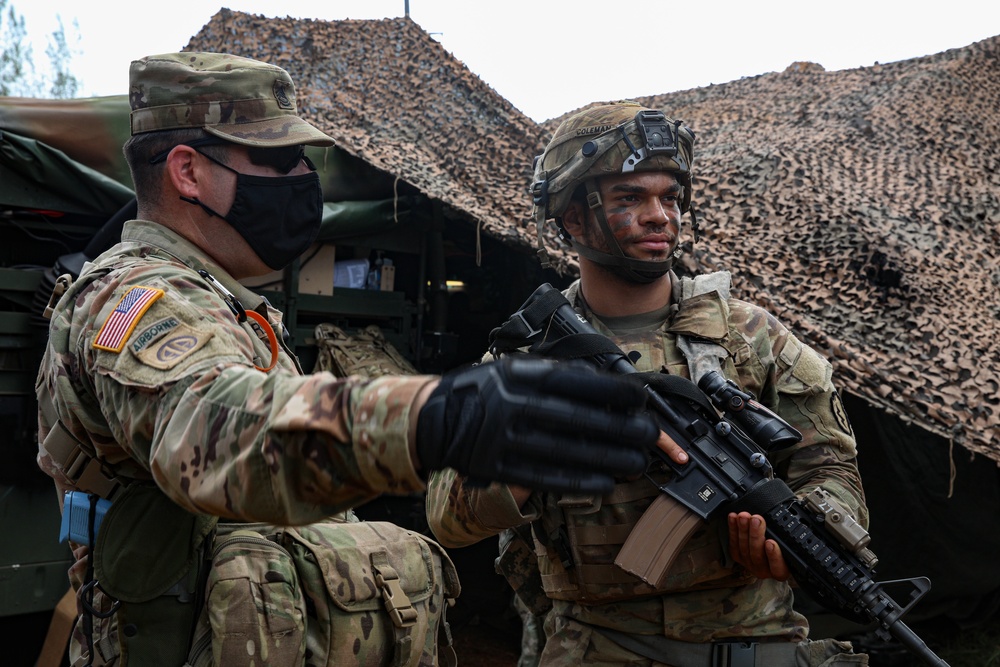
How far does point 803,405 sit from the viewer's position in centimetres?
256

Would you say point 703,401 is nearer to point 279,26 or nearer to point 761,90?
point 279,26

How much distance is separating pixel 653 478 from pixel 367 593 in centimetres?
84

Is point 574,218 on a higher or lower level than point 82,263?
higher

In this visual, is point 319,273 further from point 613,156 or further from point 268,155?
point 268,155

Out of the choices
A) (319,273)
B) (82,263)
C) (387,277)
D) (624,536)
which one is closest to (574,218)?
(624,536)

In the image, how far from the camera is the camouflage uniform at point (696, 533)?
7.72 ft

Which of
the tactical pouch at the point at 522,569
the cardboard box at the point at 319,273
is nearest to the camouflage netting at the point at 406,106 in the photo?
the cardboard box at the point at 319,273

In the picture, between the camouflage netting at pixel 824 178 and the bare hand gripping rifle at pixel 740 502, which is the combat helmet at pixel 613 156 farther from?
the camouflage netting at pixel 824 178

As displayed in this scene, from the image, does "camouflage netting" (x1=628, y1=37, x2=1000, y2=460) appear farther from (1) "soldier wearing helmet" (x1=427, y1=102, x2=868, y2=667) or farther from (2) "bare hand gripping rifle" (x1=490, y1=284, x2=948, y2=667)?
(2) "bare hand gripping rifle" (x1=490, y1=284, x2=948, y2=667)

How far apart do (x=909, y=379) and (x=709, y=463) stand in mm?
2813

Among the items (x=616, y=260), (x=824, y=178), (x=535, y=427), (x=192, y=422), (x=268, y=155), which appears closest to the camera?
(x=535, y=427)

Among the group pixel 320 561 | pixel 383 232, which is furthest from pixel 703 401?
pixel 383 232

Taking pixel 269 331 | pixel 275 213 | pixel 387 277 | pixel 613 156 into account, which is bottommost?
pixel 387 277

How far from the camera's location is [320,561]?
6.59 feet
